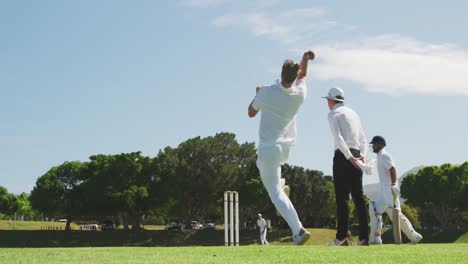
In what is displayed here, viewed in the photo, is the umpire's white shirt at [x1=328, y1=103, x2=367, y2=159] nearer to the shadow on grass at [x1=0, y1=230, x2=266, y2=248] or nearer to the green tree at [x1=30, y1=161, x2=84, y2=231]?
the shadow on grass at [x1=0, y1=230, x2=266, y2=248]

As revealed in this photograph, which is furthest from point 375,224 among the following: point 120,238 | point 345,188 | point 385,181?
point 120,238

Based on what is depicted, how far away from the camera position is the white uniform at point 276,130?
28.0 feet

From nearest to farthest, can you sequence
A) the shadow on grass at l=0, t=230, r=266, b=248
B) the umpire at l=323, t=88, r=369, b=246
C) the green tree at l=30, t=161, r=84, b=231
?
the umpire at l=323, t=88, r=369, b=246, the shadow on grass at l=0, t=230, r=266, b=248, the green tree at l=30, t=161, r=84, b=231

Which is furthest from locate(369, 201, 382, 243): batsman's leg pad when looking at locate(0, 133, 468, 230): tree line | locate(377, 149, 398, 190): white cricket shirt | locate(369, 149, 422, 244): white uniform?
locate(0, 133, 468, 230): tree line

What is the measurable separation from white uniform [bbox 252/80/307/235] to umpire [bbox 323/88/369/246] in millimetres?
1273

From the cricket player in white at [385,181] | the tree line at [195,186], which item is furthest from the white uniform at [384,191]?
the tree line at [195,186]

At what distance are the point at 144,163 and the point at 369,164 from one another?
66308 mm

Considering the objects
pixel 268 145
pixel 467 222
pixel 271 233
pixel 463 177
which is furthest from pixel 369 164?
pixel 467 222

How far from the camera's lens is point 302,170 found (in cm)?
7462

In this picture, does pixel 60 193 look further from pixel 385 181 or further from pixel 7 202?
pixel 385 181

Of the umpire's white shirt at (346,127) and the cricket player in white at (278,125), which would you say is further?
the umpire's white shirt at (346,127)

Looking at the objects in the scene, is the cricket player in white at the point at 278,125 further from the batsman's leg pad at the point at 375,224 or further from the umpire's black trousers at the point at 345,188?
the batsman's leg pad at the point at 375,224

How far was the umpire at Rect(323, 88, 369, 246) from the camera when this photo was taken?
973 cm

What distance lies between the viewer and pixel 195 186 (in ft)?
236
